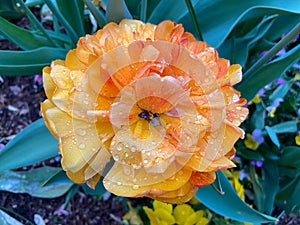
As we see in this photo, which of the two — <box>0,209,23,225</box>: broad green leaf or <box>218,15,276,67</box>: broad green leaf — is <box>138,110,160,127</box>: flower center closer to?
<box>218,15,276,67</box>: broad green leaf

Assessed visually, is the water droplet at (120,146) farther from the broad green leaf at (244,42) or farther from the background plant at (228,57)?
the broad green leaf at (244,42)

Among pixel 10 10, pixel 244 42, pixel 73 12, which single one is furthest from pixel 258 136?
pixel 10 10

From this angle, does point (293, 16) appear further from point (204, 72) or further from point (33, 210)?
point (33, 210)

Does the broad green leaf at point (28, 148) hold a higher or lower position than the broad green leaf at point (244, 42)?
higher

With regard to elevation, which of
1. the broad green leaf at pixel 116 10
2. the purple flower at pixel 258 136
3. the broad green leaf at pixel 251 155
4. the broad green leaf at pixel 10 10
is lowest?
the broad green leaf at pixel 251 155

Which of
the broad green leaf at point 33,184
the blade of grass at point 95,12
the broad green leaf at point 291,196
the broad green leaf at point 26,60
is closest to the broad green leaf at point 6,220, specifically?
the broad green leaf at point 33,184

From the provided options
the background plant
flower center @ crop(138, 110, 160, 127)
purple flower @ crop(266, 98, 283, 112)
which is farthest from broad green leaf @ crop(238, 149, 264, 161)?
flower center @ crop(138, 110, 160, 127)

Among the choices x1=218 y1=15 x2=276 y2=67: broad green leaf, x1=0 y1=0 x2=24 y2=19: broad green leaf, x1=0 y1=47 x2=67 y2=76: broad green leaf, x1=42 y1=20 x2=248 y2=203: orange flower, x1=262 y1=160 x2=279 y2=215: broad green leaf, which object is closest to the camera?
x1=42 y1=20 x2=248 y2=203: orange flower

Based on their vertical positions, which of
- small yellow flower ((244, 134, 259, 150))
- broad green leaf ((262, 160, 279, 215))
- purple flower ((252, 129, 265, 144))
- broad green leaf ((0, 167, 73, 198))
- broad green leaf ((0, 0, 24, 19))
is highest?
broad green leaf ((0, 0, 24, 19))
